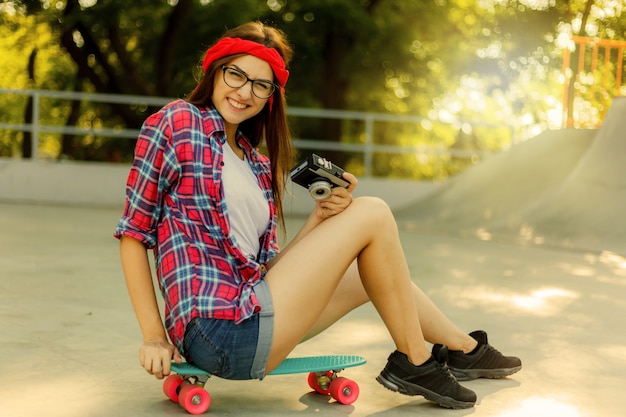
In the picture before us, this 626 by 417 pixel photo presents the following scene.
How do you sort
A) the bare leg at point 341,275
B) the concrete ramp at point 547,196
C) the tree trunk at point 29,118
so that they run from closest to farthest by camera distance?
1. the bare leg at point 341,275
2. the concrete ramp at point 547,196
3. the tree trunk at point 29,118

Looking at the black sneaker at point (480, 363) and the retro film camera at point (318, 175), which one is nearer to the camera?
the retro film camera at point (318, 175)

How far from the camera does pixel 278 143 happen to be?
104 inches

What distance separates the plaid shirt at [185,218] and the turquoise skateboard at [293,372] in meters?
0.15

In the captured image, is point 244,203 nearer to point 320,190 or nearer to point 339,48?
point 320,190

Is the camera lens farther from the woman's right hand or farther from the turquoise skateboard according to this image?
the woman's right hand

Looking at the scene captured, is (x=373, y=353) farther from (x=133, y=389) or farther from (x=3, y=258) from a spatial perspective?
(x=3, y=258)

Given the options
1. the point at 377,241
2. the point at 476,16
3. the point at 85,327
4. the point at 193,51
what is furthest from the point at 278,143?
the point at 476,16

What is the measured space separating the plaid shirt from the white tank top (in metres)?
0.06

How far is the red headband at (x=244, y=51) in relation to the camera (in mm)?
2482

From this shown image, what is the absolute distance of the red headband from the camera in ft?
8.14

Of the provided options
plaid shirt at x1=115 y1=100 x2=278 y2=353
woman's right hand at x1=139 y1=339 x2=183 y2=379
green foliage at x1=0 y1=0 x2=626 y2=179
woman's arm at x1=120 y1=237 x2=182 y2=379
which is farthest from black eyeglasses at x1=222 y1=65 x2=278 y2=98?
green foliage at x1=0 y1=0 x2=626 y2=179

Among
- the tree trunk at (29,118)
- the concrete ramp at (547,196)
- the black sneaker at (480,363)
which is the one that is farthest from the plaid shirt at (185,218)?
the tree trunk at (29,118)

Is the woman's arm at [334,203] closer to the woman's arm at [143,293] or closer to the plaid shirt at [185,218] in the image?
the plaid shirt at [185,218]

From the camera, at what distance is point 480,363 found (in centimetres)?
296
